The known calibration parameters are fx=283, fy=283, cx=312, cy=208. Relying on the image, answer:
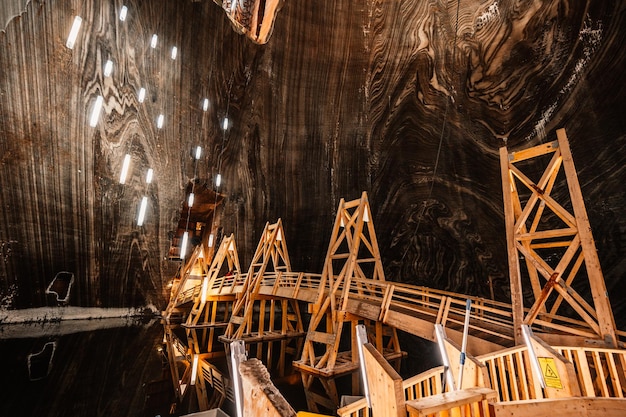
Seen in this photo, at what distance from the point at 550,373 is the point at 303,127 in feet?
51.7

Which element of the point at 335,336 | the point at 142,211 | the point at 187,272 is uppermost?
the point at 142,211

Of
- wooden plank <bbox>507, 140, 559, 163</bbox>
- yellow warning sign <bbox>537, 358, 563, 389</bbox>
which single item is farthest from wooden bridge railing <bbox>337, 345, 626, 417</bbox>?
wooden plank <bbox>507, 140, 559, 163</bbox>

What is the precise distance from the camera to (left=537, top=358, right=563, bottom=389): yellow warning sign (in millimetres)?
3055

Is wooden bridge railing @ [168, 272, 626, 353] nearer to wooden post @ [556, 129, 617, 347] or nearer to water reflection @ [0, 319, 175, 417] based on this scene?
wooden post @ [556, 129, 617, 347]

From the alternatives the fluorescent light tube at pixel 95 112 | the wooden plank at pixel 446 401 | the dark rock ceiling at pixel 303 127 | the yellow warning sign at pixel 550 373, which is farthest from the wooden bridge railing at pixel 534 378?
the fluorescent light tube at pixel 95 112

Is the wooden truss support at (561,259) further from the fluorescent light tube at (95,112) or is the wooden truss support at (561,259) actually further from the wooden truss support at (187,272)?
the wooden truss support at (187,272)

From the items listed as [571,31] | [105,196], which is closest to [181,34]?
[105,196]

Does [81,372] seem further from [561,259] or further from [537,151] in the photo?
[537,151]

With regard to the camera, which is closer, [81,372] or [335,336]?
[81,372]

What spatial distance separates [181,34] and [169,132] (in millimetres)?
5193

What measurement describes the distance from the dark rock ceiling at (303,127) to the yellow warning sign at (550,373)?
7.32 m

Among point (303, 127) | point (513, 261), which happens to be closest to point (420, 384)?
point (513, 261)

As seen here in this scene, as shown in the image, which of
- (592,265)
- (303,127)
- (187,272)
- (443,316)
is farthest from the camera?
(187,272)

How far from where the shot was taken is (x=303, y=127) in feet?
55.9
